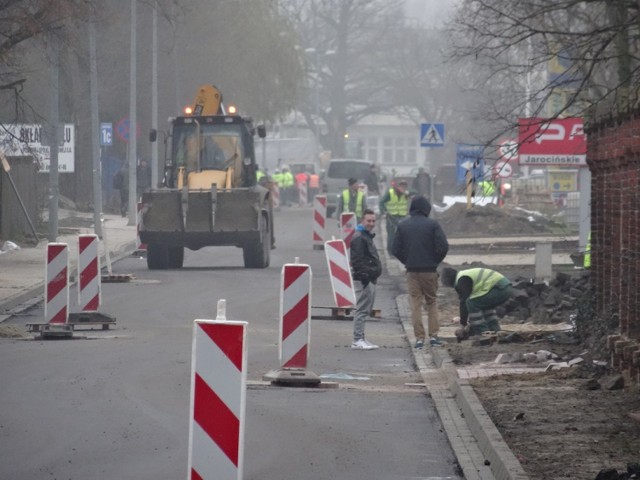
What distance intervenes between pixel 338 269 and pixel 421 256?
128 inches

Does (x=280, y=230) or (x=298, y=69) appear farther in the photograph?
(x=298, y=69)

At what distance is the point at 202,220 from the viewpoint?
28.1m

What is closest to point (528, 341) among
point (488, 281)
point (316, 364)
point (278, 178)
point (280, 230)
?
point (488, 281)

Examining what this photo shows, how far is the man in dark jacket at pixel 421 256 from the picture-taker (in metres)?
17.6

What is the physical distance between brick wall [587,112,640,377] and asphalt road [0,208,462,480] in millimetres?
1956

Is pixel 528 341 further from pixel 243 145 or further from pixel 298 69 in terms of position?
pixel 298 69

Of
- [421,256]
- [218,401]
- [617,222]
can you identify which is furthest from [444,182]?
[218,401]

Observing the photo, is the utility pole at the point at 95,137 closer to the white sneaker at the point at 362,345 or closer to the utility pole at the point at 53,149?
the utility pole at the point at 53,149

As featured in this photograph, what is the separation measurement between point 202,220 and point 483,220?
1710 centimetres

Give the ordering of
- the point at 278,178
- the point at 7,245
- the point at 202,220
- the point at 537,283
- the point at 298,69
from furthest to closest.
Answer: the point at 278,178, the point at 298,69, the point at 7,245, the point at 202,220, the point at 537,283

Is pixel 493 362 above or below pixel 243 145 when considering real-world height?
below

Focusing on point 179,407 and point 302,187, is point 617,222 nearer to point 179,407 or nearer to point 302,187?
point 179,407

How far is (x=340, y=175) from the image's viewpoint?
177 ft

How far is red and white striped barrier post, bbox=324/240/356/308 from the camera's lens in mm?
20625
